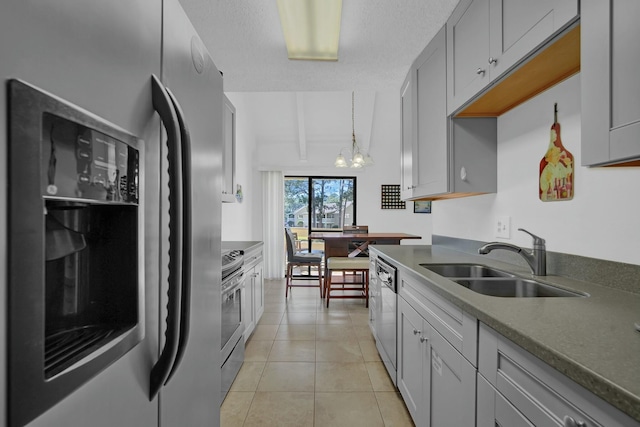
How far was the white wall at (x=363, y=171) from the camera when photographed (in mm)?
5594

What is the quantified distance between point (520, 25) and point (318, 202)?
5.31 metres

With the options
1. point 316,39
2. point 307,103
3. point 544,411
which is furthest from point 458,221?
point 307,103

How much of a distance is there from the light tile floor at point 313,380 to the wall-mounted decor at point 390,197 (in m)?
3.25

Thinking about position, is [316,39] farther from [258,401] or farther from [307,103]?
[307,103]

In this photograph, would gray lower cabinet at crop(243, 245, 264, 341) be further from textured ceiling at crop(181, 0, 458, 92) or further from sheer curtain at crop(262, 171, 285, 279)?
sheer curtain at crop(262, 171, 285, 279)

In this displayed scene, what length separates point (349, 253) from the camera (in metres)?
4.75

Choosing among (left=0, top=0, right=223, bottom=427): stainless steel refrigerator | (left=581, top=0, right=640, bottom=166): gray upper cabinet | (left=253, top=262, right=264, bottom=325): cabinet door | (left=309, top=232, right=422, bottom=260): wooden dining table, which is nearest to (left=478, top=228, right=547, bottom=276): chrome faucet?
(left=581, top=0, right=640, bottom=166): gray upper cabinet

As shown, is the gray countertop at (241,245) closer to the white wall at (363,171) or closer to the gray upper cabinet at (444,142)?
the gray upper cabinet at (444,142)

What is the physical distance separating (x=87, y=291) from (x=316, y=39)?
2.18m

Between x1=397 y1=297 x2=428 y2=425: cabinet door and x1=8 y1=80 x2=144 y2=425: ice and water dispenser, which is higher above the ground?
x1=8 y1=80 x2=144 y2=425: ice and water dispenser

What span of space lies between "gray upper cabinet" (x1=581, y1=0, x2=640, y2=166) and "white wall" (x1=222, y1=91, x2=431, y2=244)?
465 centimetres

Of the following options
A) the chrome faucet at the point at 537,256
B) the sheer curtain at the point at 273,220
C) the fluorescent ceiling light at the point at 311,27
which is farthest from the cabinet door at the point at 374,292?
the sheer curtain at the point at 273,220

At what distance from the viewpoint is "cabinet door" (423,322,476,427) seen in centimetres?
106

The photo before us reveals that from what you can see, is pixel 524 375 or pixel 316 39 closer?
pixel 524 375
